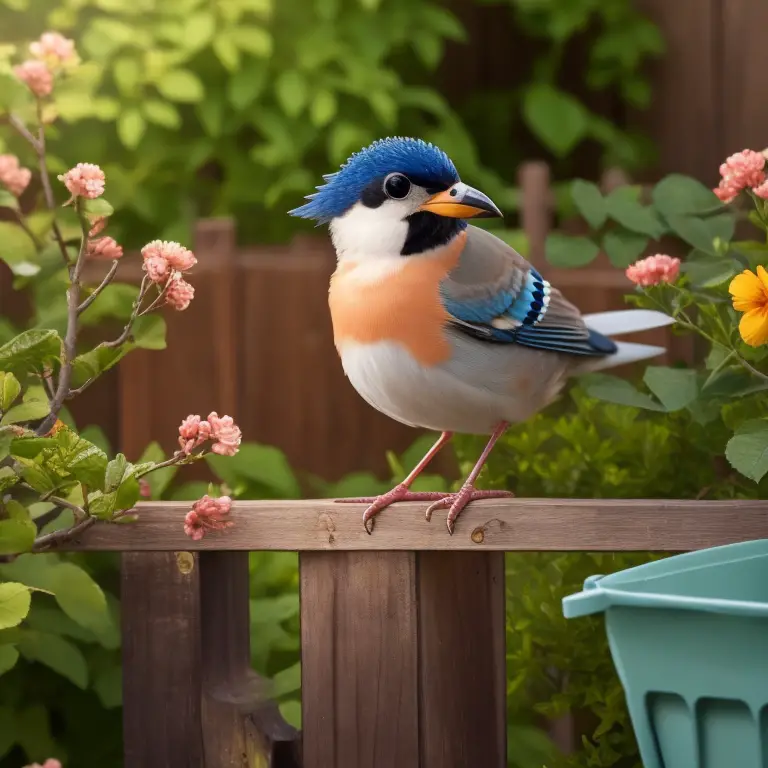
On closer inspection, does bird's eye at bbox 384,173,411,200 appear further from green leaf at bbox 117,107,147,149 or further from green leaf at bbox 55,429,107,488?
green leaf at bbox 117,107,147,149

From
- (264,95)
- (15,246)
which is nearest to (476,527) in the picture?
(15,246)

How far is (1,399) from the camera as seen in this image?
6.16 ft

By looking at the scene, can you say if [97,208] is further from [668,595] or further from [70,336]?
[668,595]

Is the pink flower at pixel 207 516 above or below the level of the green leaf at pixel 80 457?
below

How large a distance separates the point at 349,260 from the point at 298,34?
2.26 meters

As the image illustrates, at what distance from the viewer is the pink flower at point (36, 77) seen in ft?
7.48

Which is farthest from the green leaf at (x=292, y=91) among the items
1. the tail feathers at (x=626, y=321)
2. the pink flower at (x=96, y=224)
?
the pink flower at (x=96, y=224)

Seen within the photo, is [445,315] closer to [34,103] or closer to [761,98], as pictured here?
[34,103]

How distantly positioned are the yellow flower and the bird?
1.14ft

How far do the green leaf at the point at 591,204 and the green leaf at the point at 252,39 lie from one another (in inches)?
59.2

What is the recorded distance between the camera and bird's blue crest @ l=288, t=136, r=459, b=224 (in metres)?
2.00

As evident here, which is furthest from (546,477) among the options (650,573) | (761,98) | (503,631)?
(761,98)

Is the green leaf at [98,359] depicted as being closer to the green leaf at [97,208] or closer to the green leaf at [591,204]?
the green leaf at [97,208]

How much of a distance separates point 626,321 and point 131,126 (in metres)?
2.00
